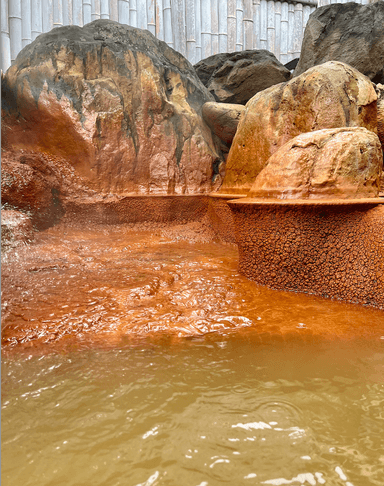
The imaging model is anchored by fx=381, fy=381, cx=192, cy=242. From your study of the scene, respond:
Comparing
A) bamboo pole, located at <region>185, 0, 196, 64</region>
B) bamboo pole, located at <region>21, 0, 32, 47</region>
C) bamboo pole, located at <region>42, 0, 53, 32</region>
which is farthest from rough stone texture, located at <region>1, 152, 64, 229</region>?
bamboo pole, located at <region>185, 0, 196, 64</region>

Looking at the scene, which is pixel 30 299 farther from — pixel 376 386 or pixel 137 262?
pixel 376 386

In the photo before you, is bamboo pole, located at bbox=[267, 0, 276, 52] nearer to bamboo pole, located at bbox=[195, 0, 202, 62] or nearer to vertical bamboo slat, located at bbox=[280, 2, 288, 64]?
vertical bamboo slat, located at bbox=[280, 2, 288, 64]

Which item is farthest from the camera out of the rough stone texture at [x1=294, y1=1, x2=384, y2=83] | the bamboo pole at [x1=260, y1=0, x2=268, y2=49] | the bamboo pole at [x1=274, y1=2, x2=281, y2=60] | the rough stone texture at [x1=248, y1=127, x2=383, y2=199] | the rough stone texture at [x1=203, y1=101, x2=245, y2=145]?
the bamboo pole at [x1=274, y1=2, x2=281, y2=60]

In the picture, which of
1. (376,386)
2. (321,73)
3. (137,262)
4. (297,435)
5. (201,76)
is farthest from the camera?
(201,76)

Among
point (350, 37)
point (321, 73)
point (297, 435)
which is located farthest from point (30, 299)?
point (350, 37)

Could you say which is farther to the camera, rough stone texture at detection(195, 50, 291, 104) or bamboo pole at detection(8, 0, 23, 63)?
rough stone texture at detection(195, 50, 291, 104)

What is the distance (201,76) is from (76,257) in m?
4.29

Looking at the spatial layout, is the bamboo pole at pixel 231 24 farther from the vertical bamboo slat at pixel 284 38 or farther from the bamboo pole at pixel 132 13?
the bamboo pole at pixel 132 13

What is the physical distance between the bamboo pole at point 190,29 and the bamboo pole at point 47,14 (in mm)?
2010

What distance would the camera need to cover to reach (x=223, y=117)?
Answer: 461cm

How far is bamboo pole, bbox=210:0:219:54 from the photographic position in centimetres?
599

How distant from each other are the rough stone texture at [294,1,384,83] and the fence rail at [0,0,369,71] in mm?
1278

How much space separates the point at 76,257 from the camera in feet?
10.5

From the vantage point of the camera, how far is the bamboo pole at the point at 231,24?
19.9ft
